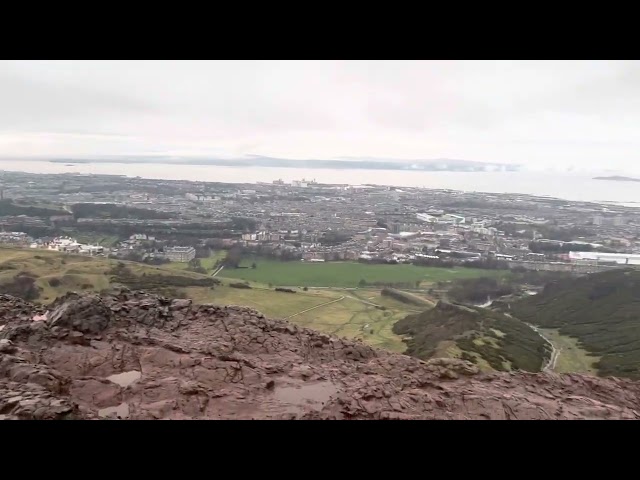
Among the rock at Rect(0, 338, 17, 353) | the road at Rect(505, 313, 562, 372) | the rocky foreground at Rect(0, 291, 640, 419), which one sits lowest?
the road at Rect(505, 313, 562, 372)

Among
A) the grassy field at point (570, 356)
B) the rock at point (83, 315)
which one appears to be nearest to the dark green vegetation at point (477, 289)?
the grassy field at point (570, 356)

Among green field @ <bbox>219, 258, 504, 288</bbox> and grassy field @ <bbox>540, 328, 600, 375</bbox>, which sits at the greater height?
green field @ <bbox>219, 258, 504, 288</bbox>

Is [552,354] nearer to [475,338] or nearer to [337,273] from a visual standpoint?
[475,338]

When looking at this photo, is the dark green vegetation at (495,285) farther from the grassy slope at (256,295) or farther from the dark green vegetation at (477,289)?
the grassy slope at (256,295)

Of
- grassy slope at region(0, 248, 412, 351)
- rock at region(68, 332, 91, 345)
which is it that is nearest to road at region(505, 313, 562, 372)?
grassy slope at region(0, 248, 412, 351)

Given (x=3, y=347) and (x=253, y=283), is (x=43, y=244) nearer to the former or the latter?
(x=253, y=283)

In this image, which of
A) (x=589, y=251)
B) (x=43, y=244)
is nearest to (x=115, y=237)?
(x=43, y=244)

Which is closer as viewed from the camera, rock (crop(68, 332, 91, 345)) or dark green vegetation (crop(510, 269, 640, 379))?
rock (crop(68, 332, 91, 345))

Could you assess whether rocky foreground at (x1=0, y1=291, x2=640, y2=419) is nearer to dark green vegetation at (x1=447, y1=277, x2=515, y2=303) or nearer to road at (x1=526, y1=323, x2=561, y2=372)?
road at (x1=526, y1=323, x2=561, y2=372)
